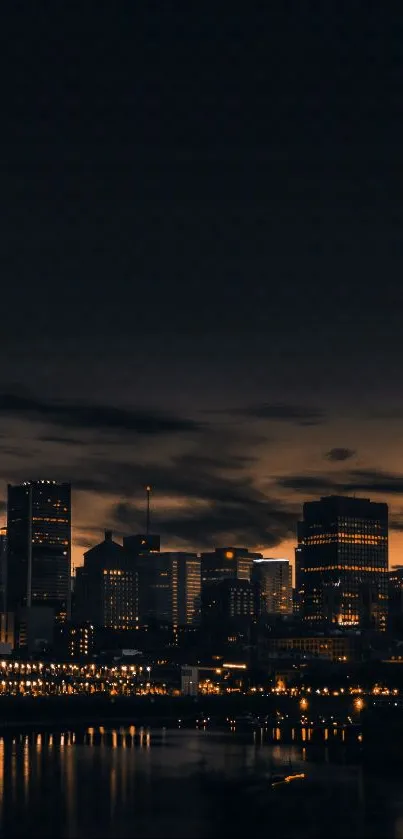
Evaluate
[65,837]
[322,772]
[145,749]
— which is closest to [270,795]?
[322,772]

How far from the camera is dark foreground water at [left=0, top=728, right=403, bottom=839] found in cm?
10019

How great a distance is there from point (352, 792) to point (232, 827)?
1886 centimetres

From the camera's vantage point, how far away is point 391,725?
15800cm

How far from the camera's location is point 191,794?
118000mm

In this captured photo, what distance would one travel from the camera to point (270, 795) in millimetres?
115375

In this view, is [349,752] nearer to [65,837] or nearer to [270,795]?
[270,795]

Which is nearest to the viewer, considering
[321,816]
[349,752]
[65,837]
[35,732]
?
[65,837]

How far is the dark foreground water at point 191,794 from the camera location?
100188 mm

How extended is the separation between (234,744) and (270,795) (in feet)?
170

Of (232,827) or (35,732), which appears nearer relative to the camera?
(232,827)

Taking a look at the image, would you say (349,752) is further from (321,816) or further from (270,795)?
(321,816)

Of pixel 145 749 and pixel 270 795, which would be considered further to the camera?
pixel 145 749

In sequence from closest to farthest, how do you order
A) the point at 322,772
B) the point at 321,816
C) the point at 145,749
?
1. the point at 321,816
2. the point at 322,772
3. the point at 145,749

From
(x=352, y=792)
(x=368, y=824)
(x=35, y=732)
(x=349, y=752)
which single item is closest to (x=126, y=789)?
(x=352, y=792)
